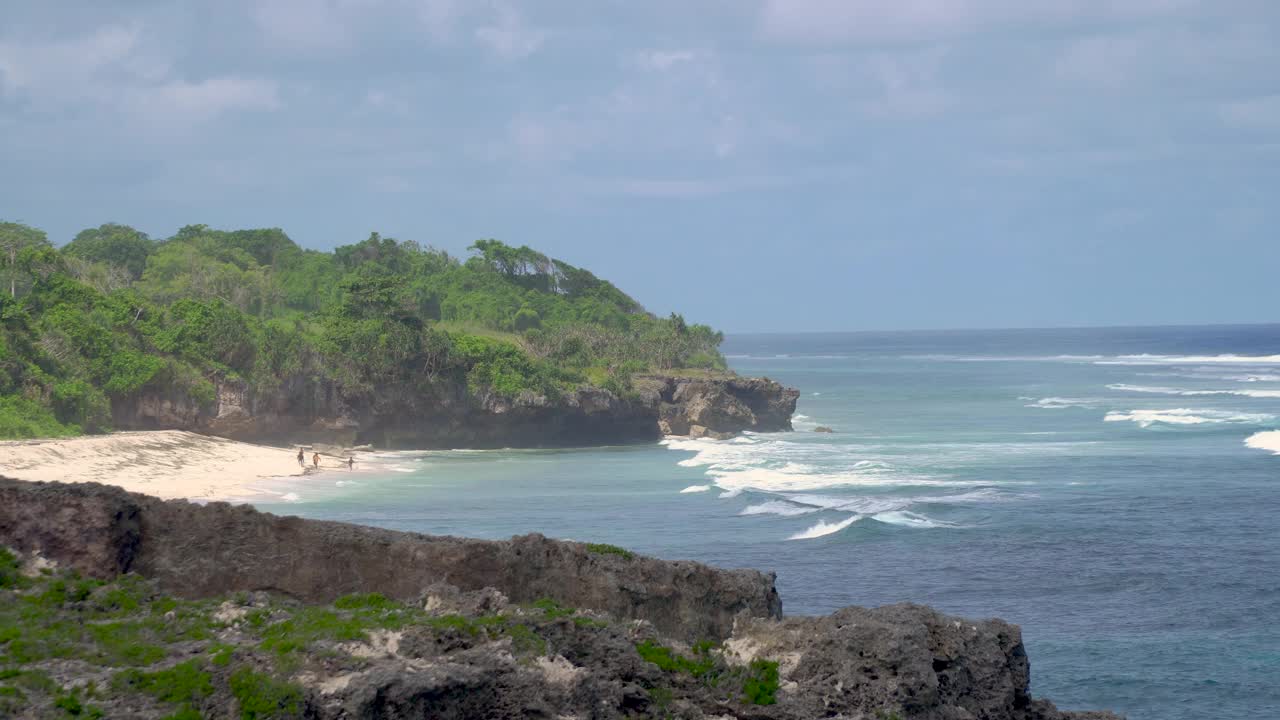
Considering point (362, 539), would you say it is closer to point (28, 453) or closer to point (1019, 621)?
point (1019, 621)

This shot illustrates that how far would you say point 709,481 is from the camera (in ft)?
149

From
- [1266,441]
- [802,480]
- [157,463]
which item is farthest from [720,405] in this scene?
[157,463]

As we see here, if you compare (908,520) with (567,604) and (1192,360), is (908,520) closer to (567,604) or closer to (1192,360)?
(567,604)

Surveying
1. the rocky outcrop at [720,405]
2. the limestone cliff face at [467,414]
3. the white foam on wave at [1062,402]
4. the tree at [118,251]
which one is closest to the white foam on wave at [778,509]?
the limestone cliff face at [467,414]

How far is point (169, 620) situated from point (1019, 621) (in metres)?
17.1

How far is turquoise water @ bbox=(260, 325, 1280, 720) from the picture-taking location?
76.2ft

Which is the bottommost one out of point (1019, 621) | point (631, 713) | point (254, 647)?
point (1019, 621)

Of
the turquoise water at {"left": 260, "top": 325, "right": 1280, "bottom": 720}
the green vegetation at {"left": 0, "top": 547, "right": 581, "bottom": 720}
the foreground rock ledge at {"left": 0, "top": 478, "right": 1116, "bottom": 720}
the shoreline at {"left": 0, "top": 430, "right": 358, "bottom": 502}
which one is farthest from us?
the shoreline at {"left": 0, "top": 430, "right": 358, "bottom": 502}

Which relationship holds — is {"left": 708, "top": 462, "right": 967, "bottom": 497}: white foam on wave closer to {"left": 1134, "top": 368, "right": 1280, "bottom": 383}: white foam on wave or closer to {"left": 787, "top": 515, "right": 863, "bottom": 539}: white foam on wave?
{"left": 787, "top": 515, "right": 863, "bottom": 539}: white foam on wave

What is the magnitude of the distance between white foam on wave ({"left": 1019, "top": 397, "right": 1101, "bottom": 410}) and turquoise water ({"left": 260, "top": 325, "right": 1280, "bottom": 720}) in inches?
209

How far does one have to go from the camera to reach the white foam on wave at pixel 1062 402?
3039 inches

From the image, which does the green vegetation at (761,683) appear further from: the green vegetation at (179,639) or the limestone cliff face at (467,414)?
the limestone cliff face at (467,414)

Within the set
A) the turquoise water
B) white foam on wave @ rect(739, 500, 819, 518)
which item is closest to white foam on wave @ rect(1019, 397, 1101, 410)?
the turquoise water

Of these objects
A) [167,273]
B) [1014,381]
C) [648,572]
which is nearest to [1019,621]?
[648,572]
